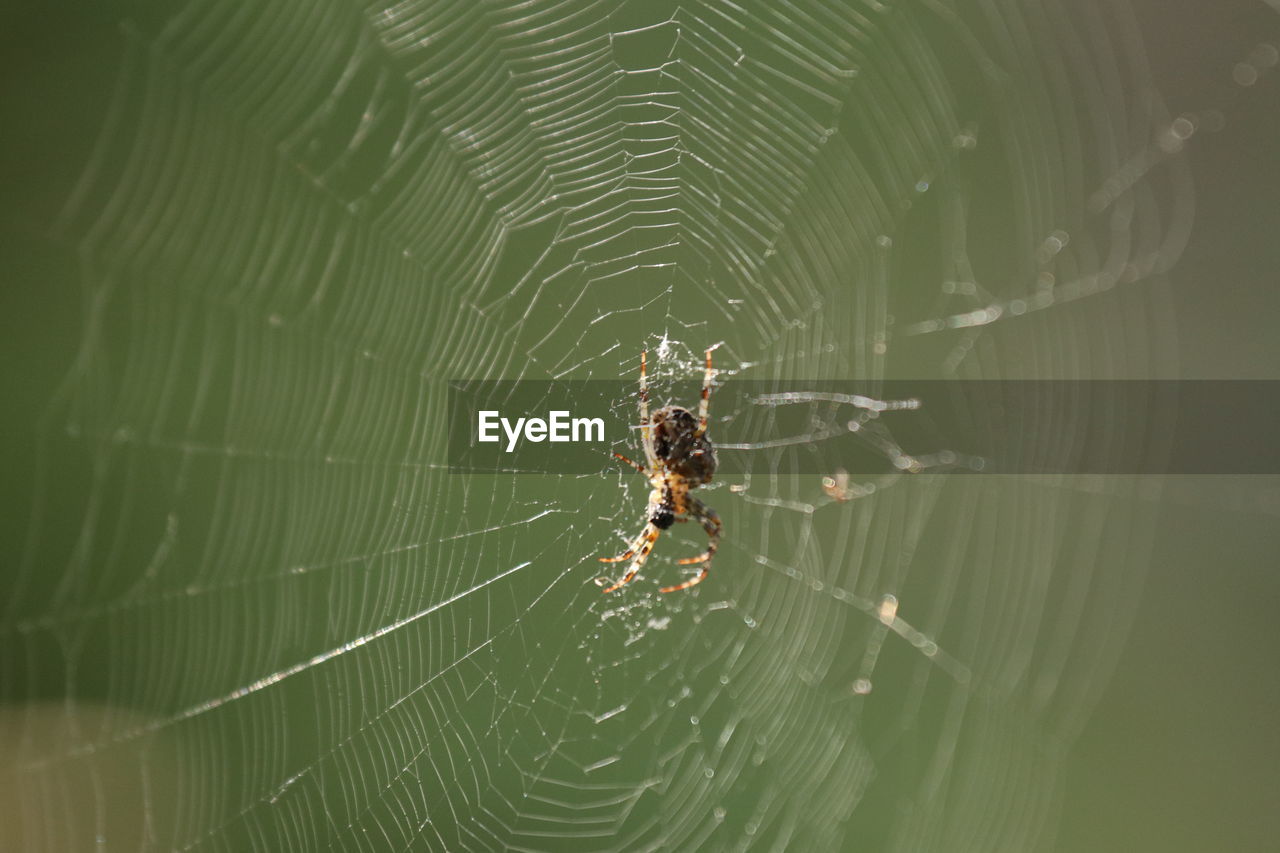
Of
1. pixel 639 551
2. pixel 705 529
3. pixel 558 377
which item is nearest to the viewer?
pixel 558 377

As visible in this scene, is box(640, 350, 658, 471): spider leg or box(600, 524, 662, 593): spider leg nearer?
box(640, 350, 658, 471): spider leg

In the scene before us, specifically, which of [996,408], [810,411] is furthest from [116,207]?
[996,408]

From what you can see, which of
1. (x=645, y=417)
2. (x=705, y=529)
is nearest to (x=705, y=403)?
(x=645, y=417)

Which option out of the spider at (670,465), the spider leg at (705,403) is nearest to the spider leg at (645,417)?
the spider at (670,465)

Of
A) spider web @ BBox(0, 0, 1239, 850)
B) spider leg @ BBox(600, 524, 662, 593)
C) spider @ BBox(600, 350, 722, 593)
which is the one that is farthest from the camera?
spider leg @ BBox(600, 524, 662, 593)

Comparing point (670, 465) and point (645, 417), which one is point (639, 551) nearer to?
point (670, 465)

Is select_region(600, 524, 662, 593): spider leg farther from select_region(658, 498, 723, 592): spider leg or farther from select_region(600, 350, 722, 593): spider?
select_region(658, 498, 723, 592): spider leg

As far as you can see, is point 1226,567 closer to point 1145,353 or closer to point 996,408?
point 1145,353

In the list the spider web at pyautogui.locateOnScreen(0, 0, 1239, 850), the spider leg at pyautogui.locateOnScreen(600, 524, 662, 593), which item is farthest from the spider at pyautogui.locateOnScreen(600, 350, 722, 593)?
the spider web at pyautogui.locateOnScreen(0, 0, 1239, 850)
